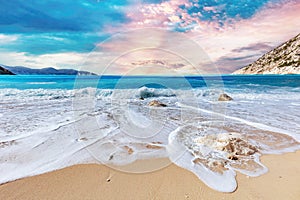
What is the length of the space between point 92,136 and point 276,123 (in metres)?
6.44

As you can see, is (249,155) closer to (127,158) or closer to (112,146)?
(127,158)

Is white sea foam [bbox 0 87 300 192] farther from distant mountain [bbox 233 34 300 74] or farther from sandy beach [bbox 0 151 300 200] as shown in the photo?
distant mountain [bbox 233 34 300 74]

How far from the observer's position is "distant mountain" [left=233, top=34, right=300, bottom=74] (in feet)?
283

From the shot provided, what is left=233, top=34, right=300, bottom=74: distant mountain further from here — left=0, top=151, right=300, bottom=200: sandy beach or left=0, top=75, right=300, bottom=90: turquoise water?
left=0, top=151, right=300, bottom=200: sandy beach

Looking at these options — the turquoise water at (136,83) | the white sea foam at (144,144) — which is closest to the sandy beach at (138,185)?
the white sea foam at (144,144)

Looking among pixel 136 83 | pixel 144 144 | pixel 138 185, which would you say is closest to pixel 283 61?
pixel 136 83

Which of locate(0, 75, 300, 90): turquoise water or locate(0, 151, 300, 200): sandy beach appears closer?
locate(0, 151, 300, 200): sandy beach

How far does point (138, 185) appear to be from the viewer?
295 cm

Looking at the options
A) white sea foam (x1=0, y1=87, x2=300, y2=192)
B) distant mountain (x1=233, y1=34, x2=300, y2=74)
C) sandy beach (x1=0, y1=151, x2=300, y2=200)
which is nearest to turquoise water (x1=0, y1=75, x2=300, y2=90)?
white sea foam (x1=0, y1=87, x2=300, y2=192)

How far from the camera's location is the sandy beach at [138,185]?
8.82 feet

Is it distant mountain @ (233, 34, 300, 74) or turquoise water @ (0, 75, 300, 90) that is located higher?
distant mountain @ (233, 34, 300, 74)

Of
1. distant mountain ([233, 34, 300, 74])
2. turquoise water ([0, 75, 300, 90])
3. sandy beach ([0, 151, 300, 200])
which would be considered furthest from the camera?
distant mountain ([233, 34, 300, 74])

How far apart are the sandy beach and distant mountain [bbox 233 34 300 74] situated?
99.3 metres

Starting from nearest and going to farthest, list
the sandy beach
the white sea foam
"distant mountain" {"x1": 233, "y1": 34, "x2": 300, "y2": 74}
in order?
the sandy beach < the white sea foam < "distant mountain" {"x1": 233, "y1": 34, "x2": 300, "y2": 74}
